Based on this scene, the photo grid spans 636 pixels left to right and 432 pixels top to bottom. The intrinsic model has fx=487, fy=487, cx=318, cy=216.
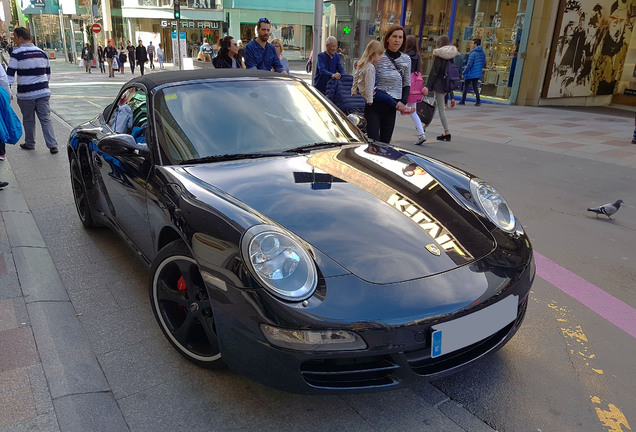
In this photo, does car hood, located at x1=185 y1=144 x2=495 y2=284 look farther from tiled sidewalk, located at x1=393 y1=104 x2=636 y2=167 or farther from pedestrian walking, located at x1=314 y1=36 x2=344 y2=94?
tiled sidewalk, located at x1=393 y1=104 x2=636 y2=167

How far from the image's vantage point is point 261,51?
789 centimetres

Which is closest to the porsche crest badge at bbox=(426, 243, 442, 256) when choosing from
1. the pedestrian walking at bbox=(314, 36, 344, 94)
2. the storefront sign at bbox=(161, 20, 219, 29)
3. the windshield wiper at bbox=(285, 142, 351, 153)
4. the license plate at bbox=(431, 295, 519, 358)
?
the license plate at bbox=(431, 295, 519, 358)

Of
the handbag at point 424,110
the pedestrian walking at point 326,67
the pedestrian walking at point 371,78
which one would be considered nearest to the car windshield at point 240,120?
the pedestrian walking at point 371,78

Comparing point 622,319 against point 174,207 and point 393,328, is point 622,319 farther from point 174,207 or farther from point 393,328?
point 174,207

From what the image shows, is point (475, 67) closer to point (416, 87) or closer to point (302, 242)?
point (416, 87)

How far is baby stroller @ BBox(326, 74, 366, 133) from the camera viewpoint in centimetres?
726

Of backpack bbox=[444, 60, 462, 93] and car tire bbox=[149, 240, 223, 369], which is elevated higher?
backpack bbox=[444, 60, 462, 93]

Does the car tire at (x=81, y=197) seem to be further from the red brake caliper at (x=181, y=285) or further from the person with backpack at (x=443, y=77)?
the person with backpack at (x=443, y=77)

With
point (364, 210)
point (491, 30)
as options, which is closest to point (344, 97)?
point (364, 210)

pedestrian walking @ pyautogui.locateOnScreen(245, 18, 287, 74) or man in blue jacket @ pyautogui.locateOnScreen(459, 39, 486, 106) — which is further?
man in blue jacket @ pyautogui.locateOnScreen(459, 39, 486, 106)

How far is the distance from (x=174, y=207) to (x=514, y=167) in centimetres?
575

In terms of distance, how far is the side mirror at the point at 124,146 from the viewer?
2863 mm

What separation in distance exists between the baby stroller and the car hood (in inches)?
175

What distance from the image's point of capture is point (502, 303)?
6.95ft
